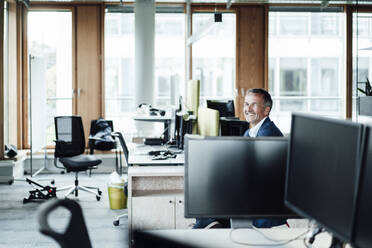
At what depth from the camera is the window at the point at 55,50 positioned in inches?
306

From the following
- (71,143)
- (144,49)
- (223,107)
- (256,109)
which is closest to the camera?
(256,109)

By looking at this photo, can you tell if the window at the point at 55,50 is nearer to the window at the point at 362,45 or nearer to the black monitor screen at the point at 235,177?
the window at the point at 362,45

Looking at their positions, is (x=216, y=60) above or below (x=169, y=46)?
below

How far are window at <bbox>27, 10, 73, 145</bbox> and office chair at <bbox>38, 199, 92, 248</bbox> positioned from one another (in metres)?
6.81

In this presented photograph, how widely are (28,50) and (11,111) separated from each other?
114 cm

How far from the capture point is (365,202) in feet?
4.09

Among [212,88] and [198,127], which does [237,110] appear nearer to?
[212,88]

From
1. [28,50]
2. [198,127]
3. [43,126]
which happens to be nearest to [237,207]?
[198,127]

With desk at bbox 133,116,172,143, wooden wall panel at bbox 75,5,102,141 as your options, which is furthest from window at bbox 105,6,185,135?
desk at bbox 133,116,172,143

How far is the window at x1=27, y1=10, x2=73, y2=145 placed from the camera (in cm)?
777

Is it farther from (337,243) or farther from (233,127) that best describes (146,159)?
(337,243)

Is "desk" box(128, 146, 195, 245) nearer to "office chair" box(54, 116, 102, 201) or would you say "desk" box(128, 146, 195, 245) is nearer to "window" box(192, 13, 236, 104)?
"office chair" box(54, 116, 102, 201)

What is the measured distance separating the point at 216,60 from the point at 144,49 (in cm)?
159

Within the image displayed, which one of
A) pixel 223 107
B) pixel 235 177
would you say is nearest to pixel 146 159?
pixel 223 107
